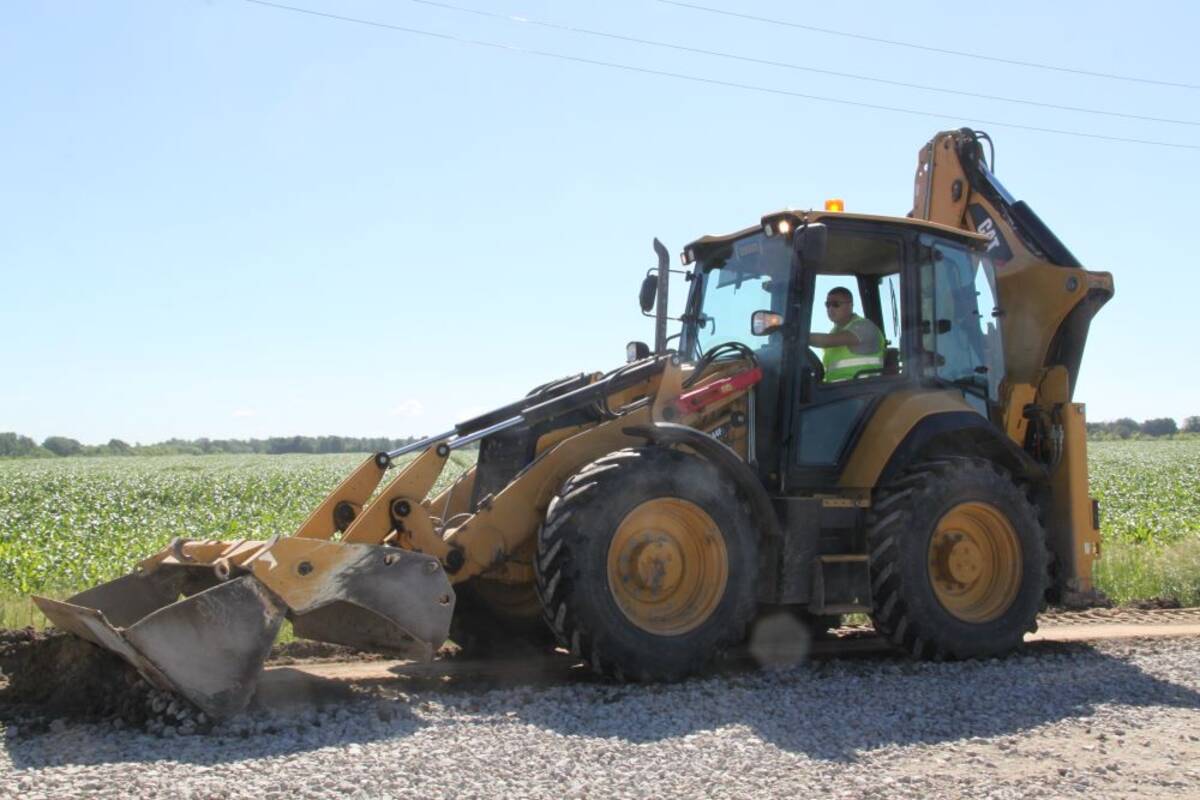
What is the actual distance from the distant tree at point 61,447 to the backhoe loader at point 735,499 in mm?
91681

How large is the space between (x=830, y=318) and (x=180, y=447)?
100 m

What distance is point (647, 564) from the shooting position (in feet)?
21.9

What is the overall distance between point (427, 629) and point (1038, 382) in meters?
5.23

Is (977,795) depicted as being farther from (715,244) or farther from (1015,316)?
(1015,316)

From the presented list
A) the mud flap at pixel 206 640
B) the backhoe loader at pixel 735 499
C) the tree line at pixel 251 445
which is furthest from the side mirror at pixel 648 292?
the tree line at pixel 251 445

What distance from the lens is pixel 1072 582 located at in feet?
27.9

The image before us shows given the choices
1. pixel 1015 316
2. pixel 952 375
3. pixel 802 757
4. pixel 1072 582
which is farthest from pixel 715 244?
pixel 802 757

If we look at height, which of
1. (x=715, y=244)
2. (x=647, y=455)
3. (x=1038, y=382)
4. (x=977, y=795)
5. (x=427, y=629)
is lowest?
(x=977, y=795)

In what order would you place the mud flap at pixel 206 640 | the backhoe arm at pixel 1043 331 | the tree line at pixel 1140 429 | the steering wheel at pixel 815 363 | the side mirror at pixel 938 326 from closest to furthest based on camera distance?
1. the mud flap at pixel 206 640
2. the steering wheel at pixel 815 363
3. the side mirror at pixel 938 326
4. the backhoe arm at pixel 1043 331
5. the tree line at pixel 1140 429

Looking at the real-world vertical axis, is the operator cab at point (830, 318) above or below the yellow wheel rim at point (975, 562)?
above

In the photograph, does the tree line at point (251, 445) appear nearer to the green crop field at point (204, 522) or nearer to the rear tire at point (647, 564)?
the green crop field at point (204, 522)

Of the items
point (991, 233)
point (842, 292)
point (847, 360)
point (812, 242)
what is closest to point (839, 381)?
point (847, 360)

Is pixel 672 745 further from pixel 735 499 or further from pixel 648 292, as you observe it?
pixel 648 292

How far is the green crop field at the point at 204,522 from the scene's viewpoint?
11453mm
